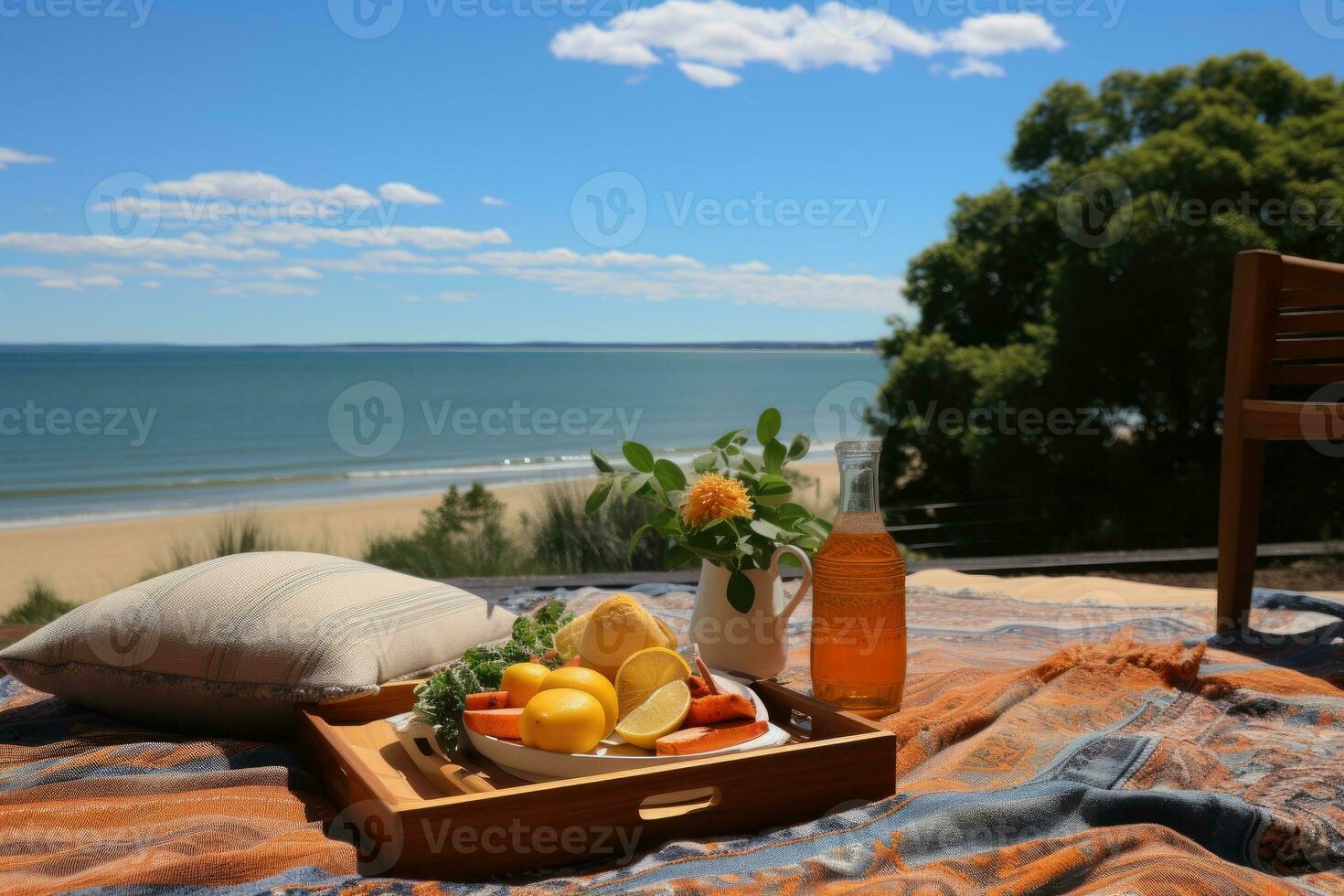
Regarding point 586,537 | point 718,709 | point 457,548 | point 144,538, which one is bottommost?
point 144,538

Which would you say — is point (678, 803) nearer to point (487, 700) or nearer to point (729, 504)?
point (487, 700)

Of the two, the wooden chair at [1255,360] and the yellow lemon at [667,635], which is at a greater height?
the wooden chair at [1255,360]

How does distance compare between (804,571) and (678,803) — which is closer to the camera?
(678,803)

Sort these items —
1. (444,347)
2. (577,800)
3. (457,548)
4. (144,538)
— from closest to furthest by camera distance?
1. (577,800)
2. (457,548)
3. (144,538)
4. (444,347)

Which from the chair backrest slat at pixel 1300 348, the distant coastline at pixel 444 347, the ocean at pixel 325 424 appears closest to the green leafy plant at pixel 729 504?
the chair backrest slat at pixel 1300 348

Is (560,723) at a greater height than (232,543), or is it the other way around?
(560,723)

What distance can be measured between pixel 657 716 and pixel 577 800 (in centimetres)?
17

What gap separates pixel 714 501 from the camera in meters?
1.47

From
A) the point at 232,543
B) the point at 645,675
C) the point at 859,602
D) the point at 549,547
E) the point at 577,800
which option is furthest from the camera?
the point at 549,547

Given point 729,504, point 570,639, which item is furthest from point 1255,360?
point 570,639

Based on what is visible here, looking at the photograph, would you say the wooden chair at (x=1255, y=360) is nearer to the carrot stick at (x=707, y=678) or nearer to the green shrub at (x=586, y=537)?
the carrot stick at (x=707, y=678)

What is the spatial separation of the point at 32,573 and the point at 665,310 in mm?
41992

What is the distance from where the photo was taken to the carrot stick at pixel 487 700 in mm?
1261

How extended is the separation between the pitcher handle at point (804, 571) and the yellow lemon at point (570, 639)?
0.32 metres
